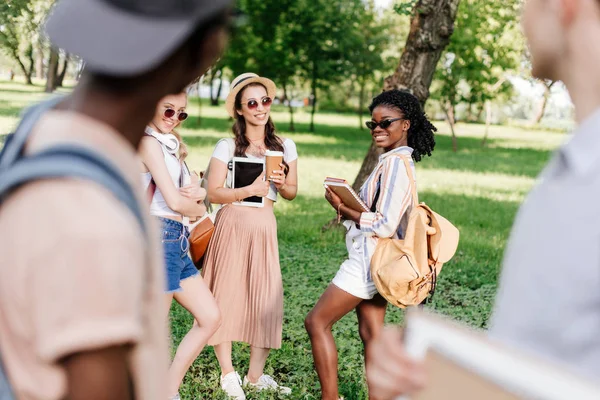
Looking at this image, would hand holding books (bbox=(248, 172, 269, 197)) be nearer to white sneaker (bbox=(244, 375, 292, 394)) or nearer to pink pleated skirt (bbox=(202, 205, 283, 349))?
pink pleated skirt (bbox=(202, 205, 283, 349))

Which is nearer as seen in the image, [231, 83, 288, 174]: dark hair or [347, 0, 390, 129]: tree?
[231, 83, 288, 174]: dark hair

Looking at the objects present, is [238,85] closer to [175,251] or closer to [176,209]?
[176,209]

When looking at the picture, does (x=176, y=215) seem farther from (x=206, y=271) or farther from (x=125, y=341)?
(x=125, y=341)

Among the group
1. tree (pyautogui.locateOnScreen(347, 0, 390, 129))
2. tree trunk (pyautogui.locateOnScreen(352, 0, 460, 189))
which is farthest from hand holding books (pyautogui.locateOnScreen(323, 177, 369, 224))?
tree (pyautogui.locateOnScreen(347, 0, 390, 129))

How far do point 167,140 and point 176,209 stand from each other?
410 mm

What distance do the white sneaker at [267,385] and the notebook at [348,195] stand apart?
4.88 ft

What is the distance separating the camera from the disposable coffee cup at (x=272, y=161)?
5418 mm

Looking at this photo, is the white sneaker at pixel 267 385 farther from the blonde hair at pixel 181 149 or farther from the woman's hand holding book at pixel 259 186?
the blonde hair at pixel 181 149

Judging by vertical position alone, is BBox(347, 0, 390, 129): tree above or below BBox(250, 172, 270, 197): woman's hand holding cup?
below

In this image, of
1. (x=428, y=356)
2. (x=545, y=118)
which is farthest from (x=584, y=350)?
(x=545, y=118)

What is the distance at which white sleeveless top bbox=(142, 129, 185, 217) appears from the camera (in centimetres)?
475

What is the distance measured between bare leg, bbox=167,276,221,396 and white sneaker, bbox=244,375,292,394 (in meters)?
0.72

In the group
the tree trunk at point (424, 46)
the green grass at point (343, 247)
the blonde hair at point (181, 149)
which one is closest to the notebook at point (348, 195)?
the blonde hair at point (181, 149)

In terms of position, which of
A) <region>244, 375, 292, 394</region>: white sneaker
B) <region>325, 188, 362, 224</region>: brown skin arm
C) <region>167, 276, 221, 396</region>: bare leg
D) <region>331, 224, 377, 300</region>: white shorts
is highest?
<region>325, 188, 362, 224</region>: brown skin arm
